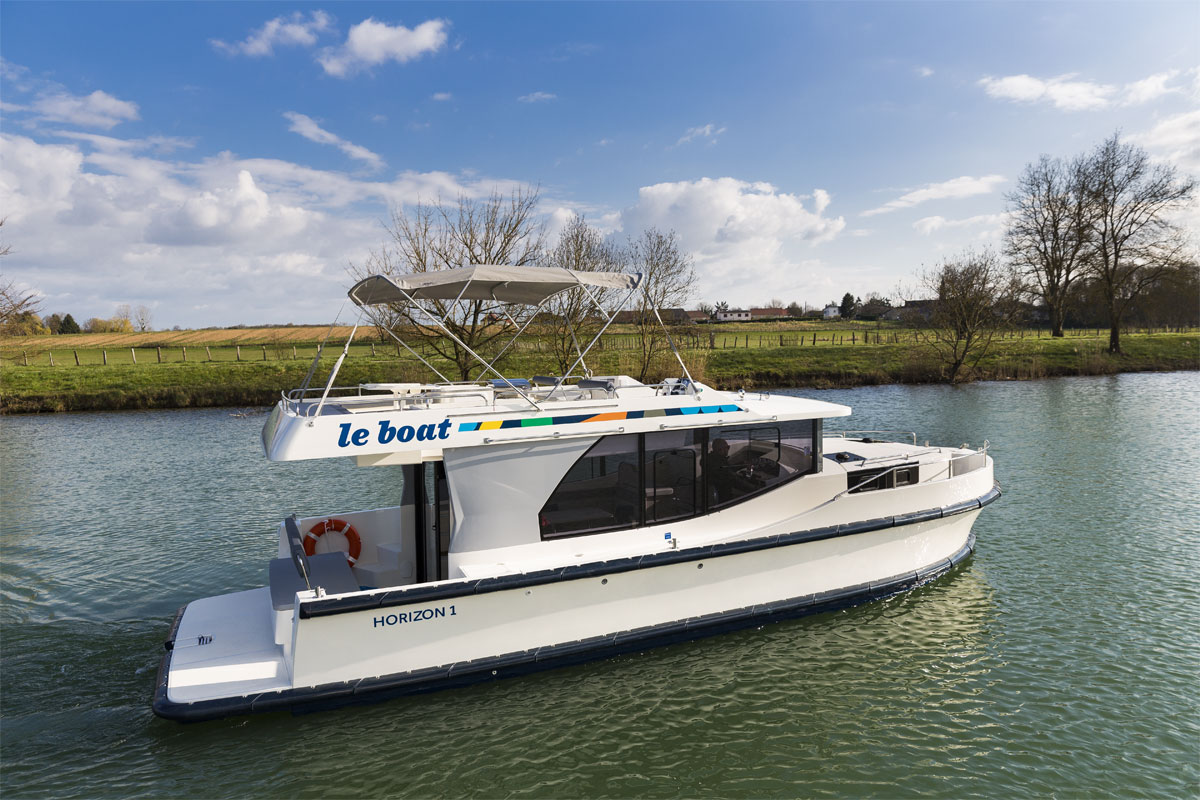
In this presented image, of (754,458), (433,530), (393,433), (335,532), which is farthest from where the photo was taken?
(754,458)

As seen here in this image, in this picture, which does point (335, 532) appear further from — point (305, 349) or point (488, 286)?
point (305, 349)

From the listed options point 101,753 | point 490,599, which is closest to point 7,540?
point 101,753

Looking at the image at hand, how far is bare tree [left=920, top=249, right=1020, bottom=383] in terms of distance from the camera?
33781mm

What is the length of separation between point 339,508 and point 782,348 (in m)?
32.8

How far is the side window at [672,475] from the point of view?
7312 mm

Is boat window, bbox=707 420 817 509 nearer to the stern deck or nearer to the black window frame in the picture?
the black window frame

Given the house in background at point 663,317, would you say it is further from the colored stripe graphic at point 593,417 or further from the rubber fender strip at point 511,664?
the rubber fender strip at point 511,664

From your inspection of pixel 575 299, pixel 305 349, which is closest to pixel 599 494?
pixel 575 299

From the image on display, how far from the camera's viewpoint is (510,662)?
256 inches

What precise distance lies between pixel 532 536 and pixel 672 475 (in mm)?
1664

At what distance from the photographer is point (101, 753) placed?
563cm

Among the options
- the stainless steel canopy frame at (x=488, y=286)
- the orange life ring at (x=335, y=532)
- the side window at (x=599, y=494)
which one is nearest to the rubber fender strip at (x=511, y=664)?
the side window at (x=599, y=494)

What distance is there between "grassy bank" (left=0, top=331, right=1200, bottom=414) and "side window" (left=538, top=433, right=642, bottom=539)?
692 inches

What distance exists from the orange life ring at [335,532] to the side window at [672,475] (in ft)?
10.9
